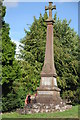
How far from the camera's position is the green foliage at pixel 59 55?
91.3 feet

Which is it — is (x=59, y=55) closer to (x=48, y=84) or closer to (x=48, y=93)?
(x=48, y=84)

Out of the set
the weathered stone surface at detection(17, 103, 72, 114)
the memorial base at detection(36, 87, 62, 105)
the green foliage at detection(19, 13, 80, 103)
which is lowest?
the weathered stone surface at detection(17, 103, 72, 114)

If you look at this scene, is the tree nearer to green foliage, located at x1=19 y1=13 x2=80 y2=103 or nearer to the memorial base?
the memorial base

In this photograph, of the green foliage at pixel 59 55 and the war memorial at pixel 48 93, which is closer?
the war memorial at pixel 48 93

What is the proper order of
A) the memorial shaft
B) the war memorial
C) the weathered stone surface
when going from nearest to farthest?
the weathered stone surface, the war memorial, the memorial shaft

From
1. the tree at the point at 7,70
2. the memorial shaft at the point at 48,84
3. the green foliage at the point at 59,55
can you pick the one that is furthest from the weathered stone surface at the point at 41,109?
the green foliage at the point at 59,55

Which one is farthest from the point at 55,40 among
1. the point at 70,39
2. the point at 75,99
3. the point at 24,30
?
the point at 75,99

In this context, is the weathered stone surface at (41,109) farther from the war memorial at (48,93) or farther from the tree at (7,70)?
the tree at (7,70)

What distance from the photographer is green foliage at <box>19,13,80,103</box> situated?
2783cm

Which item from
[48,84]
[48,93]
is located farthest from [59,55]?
[48,93]

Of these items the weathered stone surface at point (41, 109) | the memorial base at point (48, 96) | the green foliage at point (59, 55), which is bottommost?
the weathered stone surface at point (41, 109)

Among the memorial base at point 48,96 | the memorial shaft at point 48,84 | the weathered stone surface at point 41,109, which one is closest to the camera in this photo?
the weathered stone surface at point 41,109

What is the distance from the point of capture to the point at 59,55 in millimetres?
28250

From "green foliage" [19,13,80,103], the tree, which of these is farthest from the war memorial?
"green foliage" [19,13,80,103]
